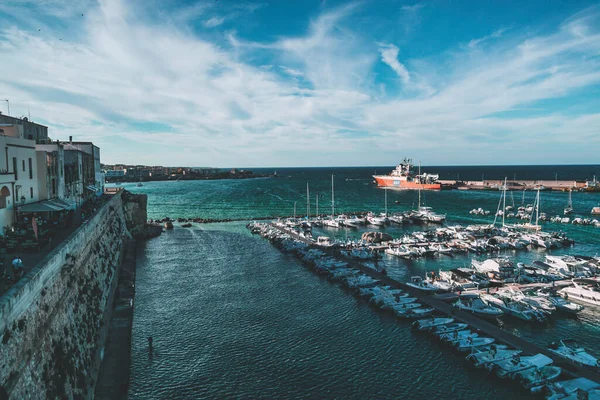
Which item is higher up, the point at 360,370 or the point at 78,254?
the point at 78,254

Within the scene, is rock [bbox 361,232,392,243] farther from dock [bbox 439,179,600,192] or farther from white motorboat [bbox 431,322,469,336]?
dock [bbox 439,179,600,192]

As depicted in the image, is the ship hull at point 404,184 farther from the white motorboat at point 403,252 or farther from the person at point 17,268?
the person at point 17,268

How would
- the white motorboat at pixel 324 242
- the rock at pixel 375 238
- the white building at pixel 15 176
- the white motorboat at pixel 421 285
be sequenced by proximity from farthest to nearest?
the rock at pixel 375 238, the white motorboat at pixel 324 242, the white motorboat at pixel 421 285, the white building at pixel 15 176

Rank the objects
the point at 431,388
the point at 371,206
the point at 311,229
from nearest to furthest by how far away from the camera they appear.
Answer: the point at 431,388
the point at 311,229
the point at 371,206

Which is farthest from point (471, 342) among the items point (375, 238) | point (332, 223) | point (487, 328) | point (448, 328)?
point (332, 223)

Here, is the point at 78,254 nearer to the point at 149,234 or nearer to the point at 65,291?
the point at 65,291

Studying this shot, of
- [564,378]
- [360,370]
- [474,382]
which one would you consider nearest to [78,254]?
[360,370]

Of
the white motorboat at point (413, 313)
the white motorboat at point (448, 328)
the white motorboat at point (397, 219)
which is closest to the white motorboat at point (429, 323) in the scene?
the white motorboat at point (448, 328)
